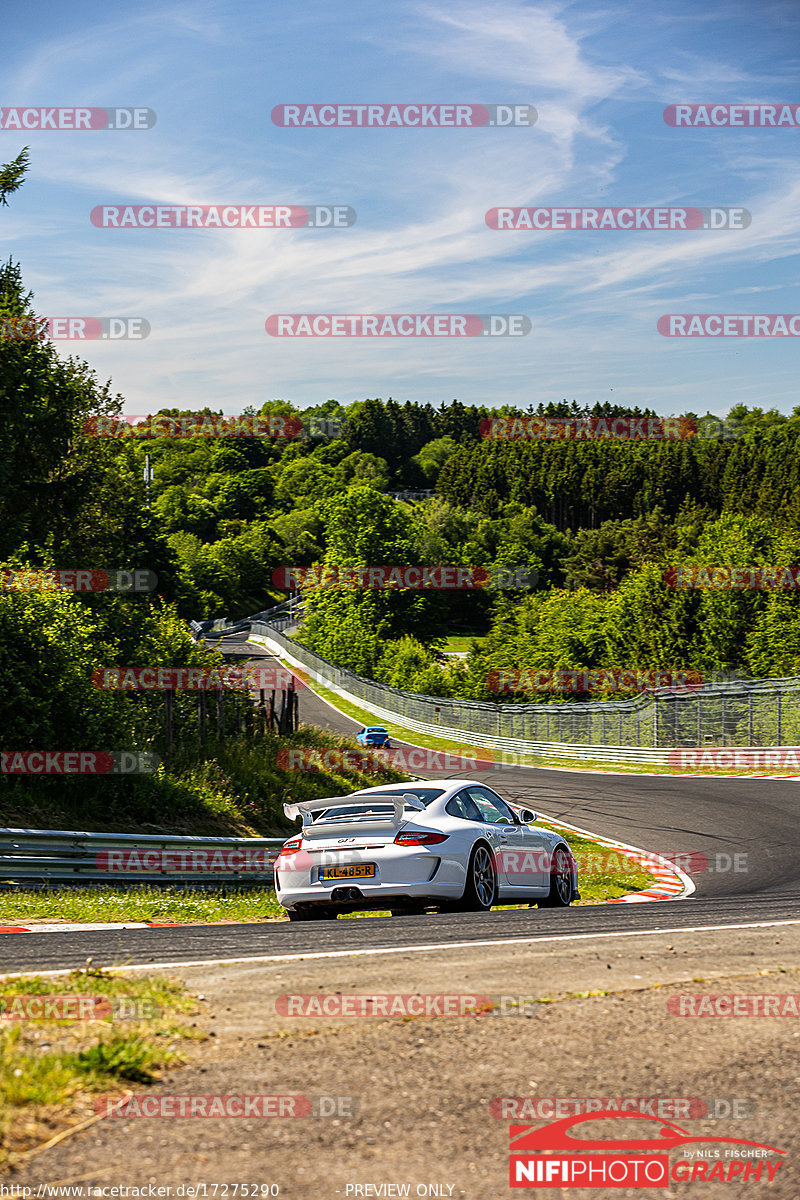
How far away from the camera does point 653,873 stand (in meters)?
17.9

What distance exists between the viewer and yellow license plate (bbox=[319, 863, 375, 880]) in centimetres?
1009

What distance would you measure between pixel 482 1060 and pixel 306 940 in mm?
3487

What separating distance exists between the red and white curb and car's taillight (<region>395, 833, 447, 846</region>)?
12.2ft

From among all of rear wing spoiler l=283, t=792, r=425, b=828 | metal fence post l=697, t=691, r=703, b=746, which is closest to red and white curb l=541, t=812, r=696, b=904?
rear wing spoiler l=283, t=792, r=425, b=828

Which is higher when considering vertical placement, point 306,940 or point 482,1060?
point 482,1060

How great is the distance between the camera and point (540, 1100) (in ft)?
13.4

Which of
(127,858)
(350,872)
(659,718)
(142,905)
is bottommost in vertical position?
(659,718)

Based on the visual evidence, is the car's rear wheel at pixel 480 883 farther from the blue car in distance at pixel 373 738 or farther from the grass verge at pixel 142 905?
the blue car in distance at pixel 373 738

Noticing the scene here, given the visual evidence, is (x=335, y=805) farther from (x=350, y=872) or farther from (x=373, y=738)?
(x=373, y=738)

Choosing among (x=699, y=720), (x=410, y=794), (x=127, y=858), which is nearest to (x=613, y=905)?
(x=410, y=794)

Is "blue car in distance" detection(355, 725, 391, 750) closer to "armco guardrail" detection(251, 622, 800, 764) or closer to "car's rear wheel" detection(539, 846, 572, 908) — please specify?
"armco guardrail" detection(251, 622, 800, 764)

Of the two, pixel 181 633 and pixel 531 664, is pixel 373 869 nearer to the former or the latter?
pixel 181 633

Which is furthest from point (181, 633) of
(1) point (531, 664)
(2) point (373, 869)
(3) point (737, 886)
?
(1) point (531, 664)

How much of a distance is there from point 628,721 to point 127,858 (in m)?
32.4
